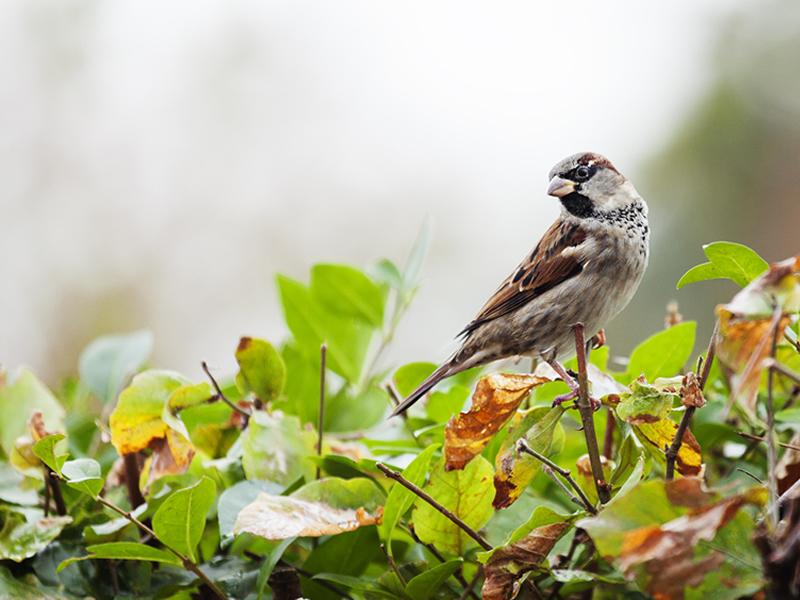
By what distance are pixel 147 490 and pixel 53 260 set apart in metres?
4.98

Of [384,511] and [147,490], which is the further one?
[147,490]

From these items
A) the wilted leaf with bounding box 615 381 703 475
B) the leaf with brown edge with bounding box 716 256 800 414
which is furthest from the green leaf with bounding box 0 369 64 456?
the leaf with brown edge with bounding box 716 256 800 414

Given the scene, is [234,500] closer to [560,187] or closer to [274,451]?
[274,451]

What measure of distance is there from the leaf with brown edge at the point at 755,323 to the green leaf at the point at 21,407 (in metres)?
0.73

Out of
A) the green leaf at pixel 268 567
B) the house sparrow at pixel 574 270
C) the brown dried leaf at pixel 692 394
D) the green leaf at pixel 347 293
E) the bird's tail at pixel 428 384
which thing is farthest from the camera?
the house sparrow at pixel 574 270

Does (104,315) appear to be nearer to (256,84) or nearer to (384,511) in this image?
(256,84)

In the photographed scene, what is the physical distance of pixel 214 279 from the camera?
18.0 feet

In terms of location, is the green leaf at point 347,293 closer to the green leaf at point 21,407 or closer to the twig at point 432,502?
the green leaf at point 21,407

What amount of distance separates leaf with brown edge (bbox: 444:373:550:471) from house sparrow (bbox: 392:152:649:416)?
479 mm

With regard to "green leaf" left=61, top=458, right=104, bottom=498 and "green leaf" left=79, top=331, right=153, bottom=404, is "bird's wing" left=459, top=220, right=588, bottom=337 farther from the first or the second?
"green leaf" left=61, top=458, right=104, bottom=498

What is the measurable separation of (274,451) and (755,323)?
444 mm

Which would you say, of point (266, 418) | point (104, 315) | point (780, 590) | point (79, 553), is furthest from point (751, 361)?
point (104, 315)

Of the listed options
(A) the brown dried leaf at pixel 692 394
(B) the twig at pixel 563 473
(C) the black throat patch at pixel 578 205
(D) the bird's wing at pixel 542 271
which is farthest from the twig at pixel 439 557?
(C) the black throat patch at pixel 578 205

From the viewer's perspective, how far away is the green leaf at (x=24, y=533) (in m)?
0.72
